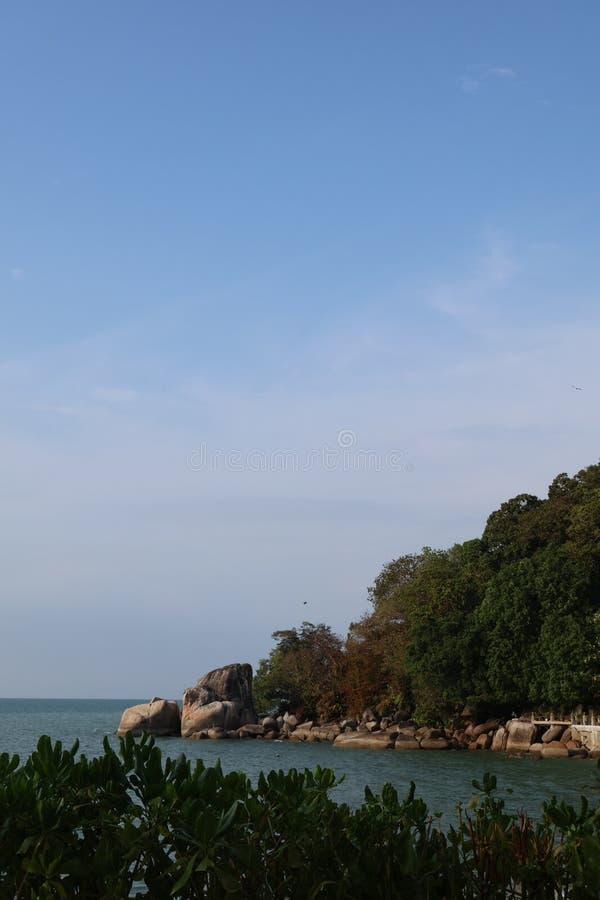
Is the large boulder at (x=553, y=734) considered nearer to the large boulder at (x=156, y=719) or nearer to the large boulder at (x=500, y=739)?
the large boulder at (x=500, y=739)

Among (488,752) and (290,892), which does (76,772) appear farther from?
(488,752)

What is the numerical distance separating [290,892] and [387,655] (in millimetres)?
48576

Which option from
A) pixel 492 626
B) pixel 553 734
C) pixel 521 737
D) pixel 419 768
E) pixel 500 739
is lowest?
pixel 419 768

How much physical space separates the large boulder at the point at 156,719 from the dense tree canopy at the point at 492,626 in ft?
29.4

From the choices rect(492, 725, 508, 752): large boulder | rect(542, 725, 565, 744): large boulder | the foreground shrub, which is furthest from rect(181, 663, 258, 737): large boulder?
the foreground shrub

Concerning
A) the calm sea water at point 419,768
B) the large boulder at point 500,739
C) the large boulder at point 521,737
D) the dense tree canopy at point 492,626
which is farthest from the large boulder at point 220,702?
the large boulder at point 521,737

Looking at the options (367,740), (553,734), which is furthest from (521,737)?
(367,740)

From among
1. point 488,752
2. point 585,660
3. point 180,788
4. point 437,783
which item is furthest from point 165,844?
point 488,752

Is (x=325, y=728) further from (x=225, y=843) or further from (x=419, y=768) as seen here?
(x=225, y=843)

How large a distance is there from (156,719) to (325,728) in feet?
34.5

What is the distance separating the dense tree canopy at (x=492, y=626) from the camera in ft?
132

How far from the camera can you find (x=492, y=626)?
4331 cm

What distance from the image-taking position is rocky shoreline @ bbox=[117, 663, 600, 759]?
1548 inches

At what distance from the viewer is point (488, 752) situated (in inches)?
1630
